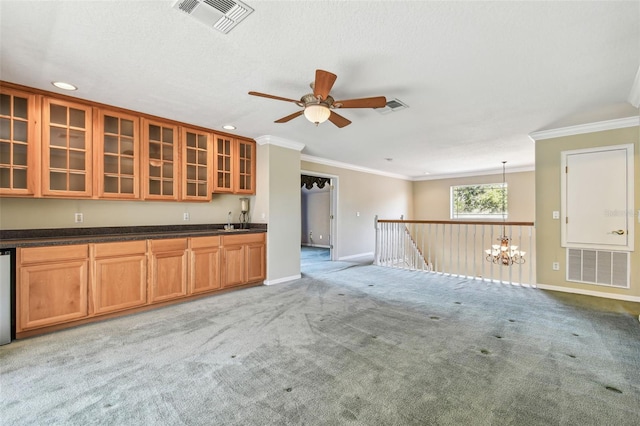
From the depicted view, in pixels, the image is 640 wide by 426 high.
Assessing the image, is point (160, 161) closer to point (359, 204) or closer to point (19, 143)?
point (19, 143)

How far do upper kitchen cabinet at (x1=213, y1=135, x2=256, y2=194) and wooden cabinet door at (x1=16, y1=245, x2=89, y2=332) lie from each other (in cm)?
196

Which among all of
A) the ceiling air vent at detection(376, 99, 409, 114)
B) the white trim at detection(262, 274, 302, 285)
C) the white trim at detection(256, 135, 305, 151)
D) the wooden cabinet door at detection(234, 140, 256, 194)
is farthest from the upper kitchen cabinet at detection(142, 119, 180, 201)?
the ceiling air vent at detection(376, 99, 409, 114)

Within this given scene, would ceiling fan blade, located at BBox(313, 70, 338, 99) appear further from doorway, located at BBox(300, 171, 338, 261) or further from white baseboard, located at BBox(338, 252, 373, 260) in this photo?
doorway, located at BBox(300, 171, 338, 261)

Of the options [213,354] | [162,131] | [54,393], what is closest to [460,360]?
[213,354]

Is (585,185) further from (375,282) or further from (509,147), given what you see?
(375,282)

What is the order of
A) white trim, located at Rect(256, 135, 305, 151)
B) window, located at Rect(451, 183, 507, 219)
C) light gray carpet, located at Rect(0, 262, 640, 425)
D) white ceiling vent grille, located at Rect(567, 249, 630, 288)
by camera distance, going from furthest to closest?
window, located at Rect(451, 183, 507, 219) → white trim, located at Rect(256, 135, 305, 151) → white ceiling vent grille, located at Rect(567, 249, 630, 288) → light gray carpet, located at Rect(0, 262, 640, 425)

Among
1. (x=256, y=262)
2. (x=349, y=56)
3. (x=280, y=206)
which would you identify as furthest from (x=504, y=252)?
(x=349, y=56)

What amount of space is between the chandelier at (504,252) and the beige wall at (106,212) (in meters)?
4.69

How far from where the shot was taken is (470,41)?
2.18 metres

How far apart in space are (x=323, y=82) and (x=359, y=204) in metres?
5.75

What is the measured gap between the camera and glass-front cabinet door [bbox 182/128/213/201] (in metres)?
4.17

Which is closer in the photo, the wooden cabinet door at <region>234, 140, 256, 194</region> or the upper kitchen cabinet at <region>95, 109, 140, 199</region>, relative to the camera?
the upper kitchen cabinet at <region>95, 109, 140, 199</region>

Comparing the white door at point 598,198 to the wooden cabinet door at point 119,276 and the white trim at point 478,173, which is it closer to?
the white trim at point 478,173

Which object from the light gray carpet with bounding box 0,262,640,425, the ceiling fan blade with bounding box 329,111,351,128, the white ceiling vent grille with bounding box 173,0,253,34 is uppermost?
the white ceiling vent grille with bounding box 173,0,253,34
